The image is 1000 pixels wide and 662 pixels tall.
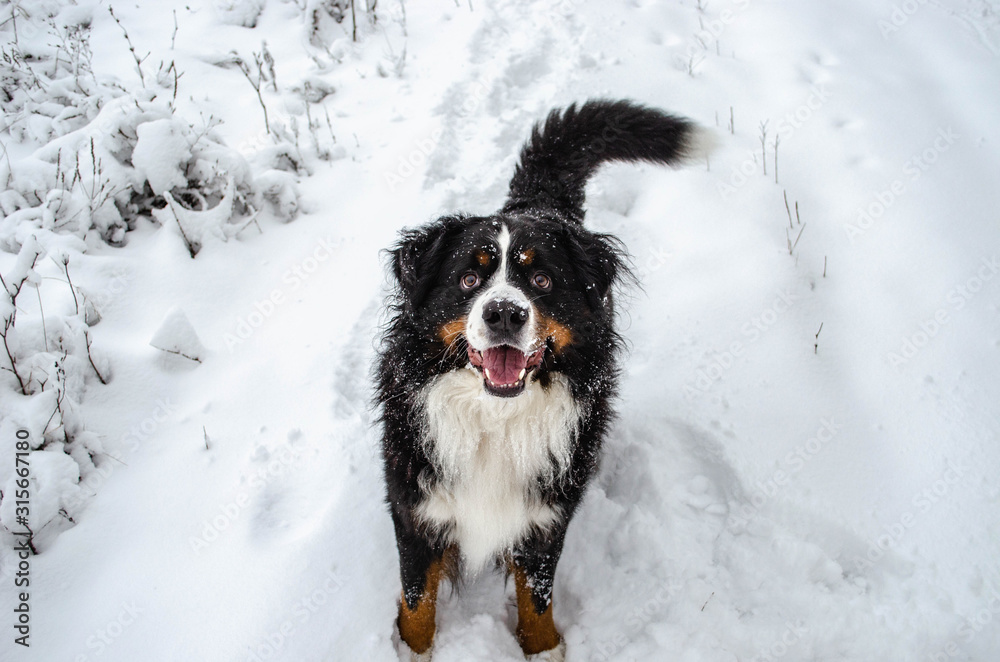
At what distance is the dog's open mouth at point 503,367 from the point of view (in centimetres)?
185

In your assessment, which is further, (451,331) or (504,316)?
(451,331)

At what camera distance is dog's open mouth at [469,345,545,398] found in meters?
1.85

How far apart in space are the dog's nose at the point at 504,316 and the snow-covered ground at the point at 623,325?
4.32ft

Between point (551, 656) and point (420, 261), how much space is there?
5.71ft

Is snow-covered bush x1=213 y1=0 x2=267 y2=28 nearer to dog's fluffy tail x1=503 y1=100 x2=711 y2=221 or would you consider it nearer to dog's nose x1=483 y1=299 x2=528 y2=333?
dog's fluffy tail x1=503 y1=100 x2=711 y2=221

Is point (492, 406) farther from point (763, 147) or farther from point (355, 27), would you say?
point (355, 27)

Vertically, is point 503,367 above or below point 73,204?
above

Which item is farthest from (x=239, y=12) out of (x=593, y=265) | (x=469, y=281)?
(x=593, y=265)

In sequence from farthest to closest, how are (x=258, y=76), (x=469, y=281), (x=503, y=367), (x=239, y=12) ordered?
(x=239, y=12) → (x=258, y=76) → (x=469, y=281) → (x=503, y=367)

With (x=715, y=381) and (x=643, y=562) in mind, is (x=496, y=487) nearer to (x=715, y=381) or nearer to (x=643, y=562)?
(x=643, y=562)

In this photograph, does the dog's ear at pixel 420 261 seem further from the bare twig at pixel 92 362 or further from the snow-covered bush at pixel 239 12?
the snow-covered bush at pixel 239 12

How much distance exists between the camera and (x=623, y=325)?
137 inches

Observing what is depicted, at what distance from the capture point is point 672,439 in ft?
9.21

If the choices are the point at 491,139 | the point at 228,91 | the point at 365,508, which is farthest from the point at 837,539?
the point at 228,91
